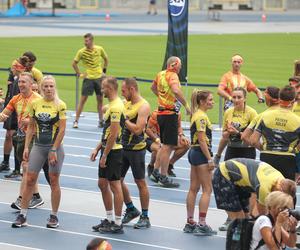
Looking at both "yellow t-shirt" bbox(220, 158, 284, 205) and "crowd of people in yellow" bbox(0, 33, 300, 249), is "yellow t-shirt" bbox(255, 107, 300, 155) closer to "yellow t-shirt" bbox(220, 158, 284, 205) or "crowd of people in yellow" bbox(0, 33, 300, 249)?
"crowd of people in yellow" bbox(0, 33, 300, 249)

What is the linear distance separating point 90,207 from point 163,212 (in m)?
1.07

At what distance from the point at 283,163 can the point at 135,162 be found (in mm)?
2059

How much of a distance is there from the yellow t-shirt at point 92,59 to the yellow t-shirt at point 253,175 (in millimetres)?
11402

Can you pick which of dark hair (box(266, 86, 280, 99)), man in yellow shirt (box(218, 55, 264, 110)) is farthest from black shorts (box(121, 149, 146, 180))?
man in yellow shirt (box(218, 55, 264, 110))

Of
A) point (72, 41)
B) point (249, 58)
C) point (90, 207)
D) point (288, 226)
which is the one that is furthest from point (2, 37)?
point (288, 226)

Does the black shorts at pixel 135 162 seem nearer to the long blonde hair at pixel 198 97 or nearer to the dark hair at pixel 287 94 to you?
the long blonde hair at pixel 198 97

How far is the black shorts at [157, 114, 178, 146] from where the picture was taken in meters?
16.8

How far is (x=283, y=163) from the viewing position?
42.6 feet

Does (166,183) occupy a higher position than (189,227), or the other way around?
(189,227)

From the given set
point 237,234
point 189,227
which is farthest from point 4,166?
point 237,234

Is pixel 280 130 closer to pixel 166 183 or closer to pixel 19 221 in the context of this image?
pixel 19 221

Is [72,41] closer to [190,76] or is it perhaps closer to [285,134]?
[190,76]

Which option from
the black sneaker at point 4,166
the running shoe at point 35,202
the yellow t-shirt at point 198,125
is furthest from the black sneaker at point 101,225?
the black sneaker at point 4,166

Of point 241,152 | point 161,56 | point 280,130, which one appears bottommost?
point 161,56
